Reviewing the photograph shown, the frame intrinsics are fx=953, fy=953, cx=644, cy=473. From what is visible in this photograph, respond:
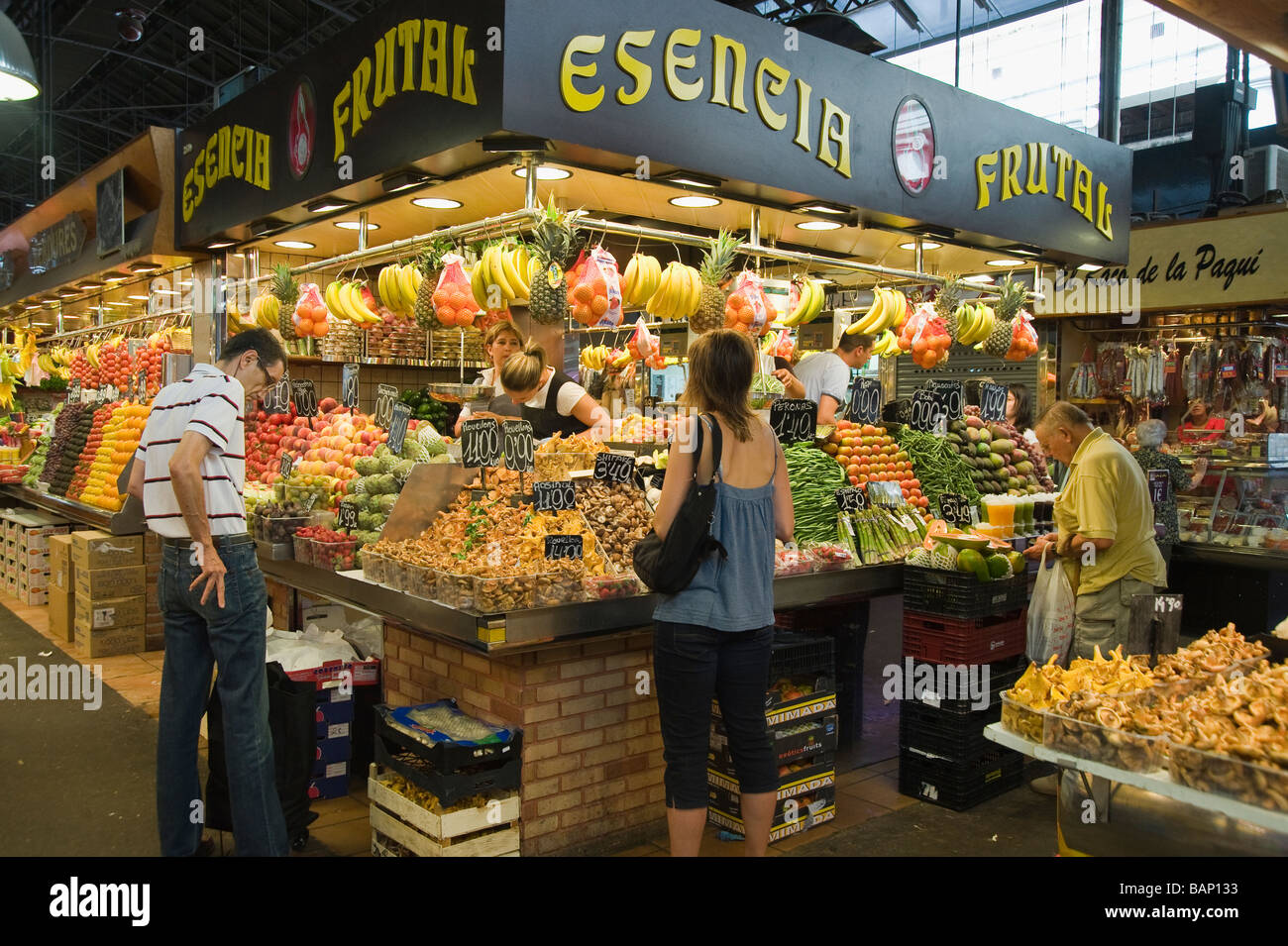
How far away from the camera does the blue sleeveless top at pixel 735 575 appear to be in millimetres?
3094

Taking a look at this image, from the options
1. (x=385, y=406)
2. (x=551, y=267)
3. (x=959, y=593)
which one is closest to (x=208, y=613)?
(x=551, y=267)

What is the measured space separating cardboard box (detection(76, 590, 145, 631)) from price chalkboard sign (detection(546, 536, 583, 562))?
4.68 metres

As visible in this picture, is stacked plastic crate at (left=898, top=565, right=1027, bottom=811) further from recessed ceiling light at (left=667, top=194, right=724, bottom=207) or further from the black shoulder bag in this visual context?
recessed ceiling light at (left=667, top=194, right=724, bottom=207)

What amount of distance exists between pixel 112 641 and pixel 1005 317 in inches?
275

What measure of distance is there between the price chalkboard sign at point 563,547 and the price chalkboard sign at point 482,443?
70 cm

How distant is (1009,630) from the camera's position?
4.58m

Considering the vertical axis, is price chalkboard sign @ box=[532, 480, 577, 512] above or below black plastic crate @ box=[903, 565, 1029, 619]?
above

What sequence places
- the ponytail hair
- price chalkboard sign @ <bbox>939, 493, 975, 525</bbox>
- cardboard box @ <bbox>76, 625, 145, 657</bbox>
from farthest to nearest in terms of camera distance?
cardboard box @ <bbox>76, 625, 145, 657</bbox> → the ponytail hair → price chalkboard sign @ <bbox>939, 493, 975, 525</bbox>

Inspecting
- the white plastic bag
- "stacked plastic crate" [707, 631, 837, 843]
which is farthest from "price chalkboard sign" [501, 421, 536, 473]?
the white plastic bag

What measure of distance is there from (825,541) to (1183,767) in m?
2.60

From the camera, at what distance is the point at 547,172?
15.9 feet

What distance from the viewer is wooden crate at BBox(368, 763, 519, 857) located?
3273mm

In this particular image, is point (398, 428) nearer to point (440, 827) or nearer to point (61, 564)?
point (440, 827)

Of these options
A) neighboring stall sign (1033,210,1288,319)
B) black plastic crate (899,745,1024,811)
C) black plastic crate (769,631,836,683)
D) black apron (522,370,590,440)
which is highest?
neighboring stall sign (1033,210,1288,319)
